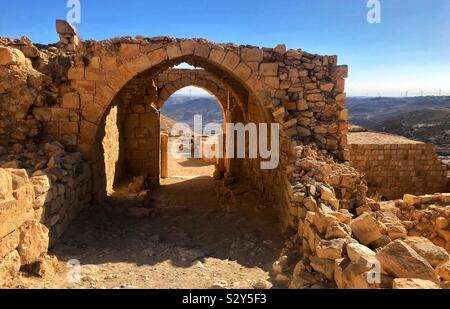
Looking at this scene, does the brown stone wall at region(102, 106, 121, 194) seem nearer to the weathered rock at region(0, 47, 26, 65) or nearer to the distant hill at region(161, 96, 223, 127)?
the weathered rock at region(0, 47, 26, 65)

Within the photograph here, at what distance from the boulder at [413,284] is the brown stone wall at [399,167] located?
9.40 metres

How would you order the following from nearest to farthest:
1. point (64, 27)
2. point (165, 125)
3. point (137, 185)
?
point (64, 27), point (137, 185), point (165, 125)

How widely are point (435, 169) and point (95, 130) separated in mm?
10735

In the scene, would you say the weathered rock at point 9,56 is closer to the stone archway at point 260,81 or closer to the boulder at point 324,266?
the stone archway at point 260,81

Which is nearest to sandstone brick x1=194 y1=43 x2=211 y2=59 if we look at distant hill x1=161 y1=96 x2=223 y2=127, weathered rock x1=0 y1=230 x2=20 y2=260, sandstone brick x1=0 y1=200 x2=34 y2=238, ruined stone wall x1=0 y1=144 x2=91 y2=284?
ruined stone wall x1=0 y1=144 x2=91 y2=284

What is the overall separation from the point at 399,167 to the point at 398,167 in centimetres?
3

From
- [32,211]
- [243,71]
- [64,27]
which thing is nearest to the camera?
[32,211]

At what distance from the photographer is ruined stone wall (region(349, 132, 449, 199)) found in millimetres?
11719

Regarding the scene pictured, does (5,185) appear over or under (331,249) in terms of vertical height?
over

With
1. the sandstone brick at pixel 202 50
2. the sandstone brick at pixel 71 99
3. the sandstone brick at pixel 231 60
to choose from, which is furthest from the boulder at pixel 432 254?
the sandstone brick at pixel 71 99

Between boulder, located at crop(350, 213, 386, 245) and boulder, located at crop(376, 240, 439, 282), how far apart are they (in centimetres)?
90

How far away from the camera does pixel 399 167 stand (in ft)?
38.9

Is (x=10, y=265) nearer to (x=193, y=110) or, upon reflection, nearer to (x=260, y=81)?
(x=260, y=81)

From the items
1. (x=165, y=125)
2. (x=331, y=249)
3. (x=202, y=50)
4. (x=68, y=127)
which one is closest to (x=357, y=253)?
(x=331, y=249)
